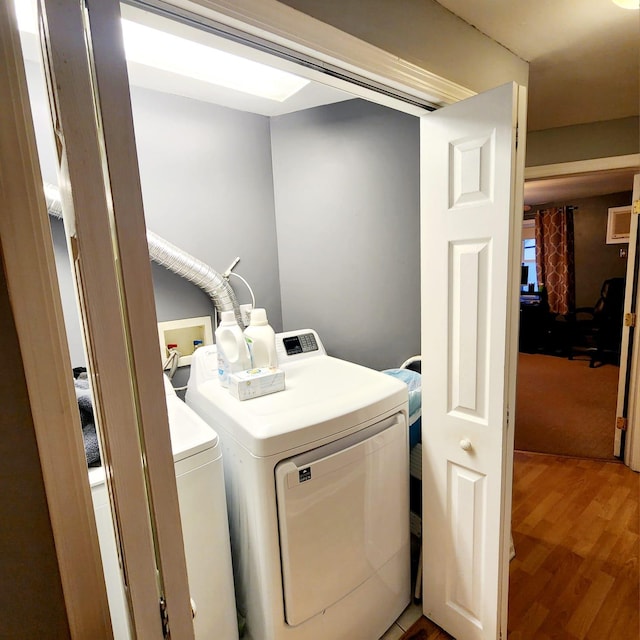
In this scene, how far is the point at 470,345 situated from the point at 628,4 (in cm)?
114

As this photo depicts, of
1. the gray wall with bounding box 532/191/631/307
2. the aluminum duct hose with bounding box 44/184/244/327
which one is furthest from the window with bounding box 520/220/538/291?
the aluminum duct hose with bounding box 44/184/244/327

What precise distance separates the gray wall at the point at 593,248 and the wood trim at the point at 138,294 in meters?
7.19

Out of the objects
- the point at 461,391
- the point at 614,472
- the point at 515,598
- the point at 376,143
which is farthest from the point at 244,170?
the point at 614,472

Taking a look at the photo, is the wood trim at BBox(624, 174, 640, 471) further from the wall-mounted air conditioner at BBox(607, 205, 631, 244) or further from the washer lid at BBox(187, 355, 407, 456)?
the wall-mounted air conditioner at BBox(607, 205, 631, 244)

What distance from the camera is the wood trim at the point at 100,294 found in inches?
17.0

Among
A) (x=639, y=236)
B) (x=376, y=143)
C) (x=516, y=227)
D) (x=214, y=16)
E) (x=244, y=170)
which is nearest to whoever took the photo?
(x=214, y=16)

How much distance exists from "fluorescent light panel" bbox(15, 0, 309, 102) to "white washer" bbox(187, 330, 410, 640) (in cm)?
124

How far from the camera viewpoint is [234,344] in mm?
1486

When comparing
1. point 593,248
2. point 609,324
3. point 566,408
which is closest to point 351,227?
point 566,408

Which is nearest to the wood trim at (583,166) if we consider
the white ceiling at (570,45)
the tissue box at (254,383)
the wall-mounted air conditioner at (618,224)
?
the white ceiling at (570,45)

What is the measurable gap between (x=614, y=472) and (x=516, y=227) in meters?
2.44

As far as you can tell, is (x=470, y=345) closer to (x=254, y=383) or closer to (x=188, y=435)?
(x=254, y=383)

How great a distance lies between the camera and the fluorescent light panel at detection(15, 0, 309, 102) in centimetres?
134

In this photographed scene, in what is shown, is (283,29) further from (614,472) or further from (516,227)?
(614,472)
